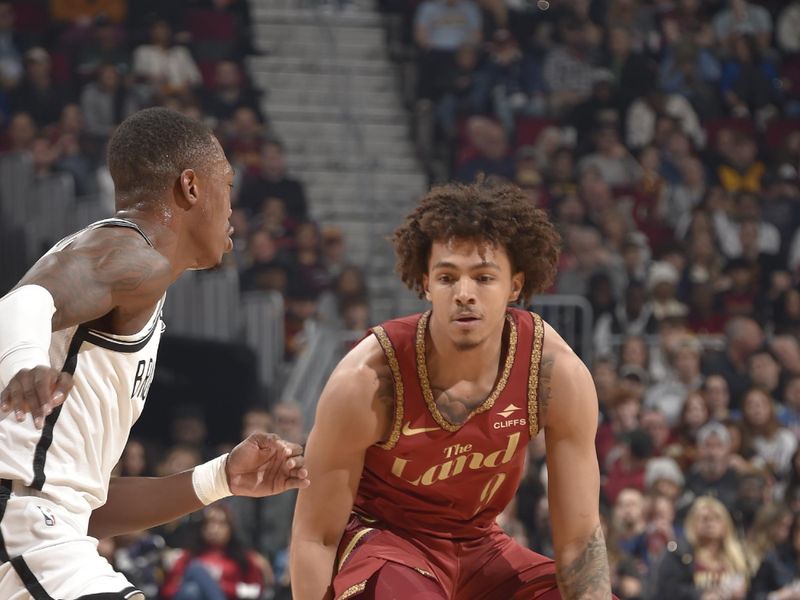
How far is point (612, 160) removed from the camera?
11.6m

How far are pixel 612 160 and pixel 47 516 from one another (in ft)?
30.6

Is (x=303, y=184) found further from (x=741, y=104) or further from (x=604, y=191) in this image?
(x=741, y=104)

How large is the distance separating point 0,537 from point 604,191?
28.6 ft

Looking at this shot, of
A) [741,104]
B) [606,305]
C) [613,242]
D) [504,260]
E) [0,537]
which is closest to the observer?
[0,537]

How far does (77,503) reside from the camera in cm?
288

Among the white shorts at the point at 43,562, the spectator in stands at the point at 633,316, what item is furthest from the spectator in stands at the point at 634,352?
the white shorts at the point at 43,562

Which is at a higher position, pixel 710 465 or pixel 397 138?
pixel 397 138

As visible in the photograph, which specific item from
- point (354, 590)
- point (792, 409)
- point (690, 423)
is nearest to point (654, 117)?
point (792, 409)

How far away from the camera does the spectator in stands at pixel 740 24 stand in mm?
12867

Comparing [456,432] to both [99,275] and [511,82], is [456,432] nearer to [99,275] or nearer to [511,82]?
[99,275]

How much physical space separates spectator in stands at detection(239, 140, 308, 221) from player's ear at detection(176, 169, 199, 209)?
696 centimetres

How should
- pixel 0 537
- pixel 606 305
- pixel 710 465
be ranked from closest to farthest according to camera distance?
pixel 0 537 < pixel 710 465 < pixel 606 305

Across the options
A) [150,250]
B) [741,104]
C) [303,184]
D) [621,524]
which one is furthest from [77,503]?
[741,104]

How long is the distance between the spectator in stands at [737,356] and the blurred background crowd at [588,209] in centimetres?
2
